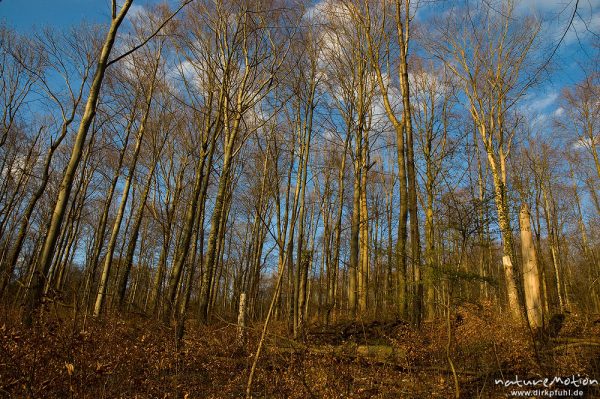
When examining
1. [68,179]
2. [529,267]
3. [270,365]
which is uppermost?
[68,179]

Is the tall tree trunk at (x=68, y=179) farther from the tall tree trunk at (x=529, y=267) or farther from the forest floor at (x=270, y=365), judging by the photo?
the tall tree trunk at (x=529, y=267)

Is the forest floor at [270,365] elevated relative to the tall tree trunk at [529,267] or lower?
lower

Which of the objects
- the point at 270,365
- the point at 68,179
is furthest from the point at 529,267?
the point at 68,179

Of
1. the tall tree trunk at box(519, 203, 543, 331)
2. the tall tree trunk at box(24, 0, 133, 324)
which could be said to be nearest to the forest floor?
the tall tree trunk at box(24, 0, 133, 324)

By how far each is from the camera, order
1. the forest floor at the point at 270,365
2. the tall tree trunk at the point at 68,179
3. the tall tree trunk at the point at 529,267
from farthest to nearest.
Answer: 1. the tall tree trunk at the point at 529,267
2. the tall tree trunk at the point at 68,179
3. the forest floor at the point at 270,365

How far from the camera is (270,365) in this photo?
5.10 m

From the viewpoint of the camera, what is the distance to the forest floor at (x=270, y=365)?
3.35 meters

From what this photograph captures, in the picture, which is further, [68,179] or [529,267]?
[529,267]

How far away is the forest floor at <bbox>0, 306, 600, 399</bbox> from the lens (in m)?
3.35

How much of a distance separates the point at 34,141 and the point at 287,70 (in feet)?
38.0

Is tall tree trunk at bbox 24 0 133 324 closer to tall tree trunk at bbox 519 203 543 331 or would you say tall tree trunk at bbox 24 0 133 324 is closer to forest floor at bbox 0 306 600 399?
forest floor at bbox 0 306 600 399

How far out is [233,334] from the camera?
23.7 feet

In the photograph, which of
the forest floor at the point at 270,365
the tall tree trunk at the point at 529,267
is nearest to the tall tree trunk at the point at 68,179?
the forest floor at the point at 270,365

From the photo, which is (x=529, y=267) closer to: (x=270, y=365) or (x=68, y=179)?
(x=270, y=365)
